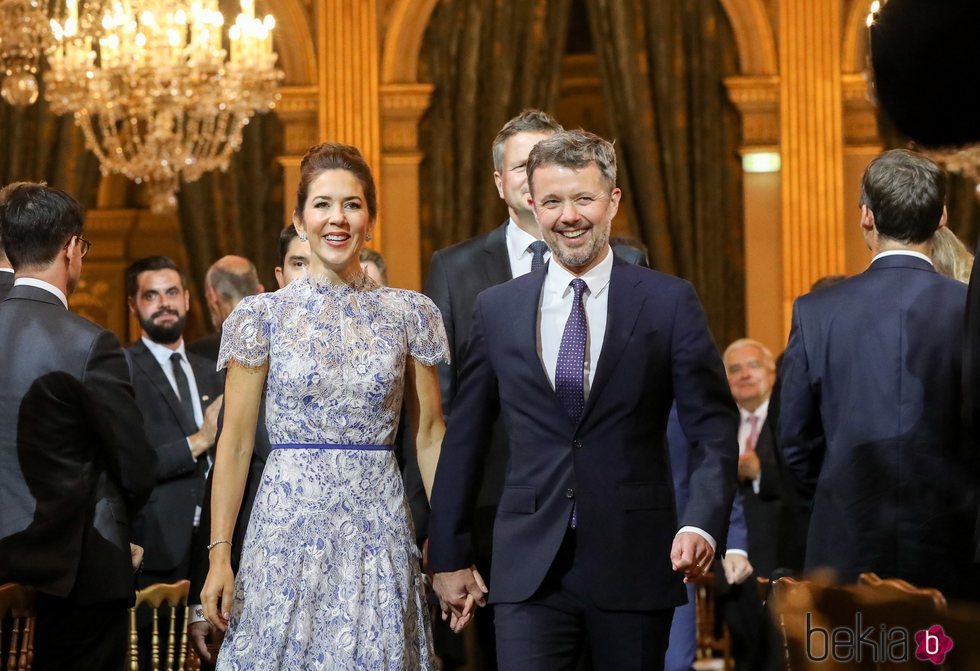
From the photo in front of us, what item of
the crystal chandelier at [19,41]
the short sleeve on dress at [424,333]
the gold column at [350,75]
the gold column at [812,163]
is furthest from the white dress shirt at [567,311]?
the gold column at [350,75]

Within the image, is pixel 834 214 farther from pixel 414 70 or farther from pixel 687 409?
pixel 687 409

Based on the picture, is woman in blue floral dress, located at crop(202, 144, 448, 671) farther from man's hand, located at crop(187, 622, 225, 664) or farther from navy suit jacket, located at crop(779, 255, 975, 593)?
navy suit jacket, located at crop(779, 255, 975, 593)

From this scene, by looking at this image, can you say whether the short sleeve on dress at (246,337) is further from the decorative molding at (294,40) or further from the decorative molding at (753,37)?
the decorative molding at (753,37)

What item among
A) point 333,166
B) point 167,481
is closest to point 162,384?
point 167,481

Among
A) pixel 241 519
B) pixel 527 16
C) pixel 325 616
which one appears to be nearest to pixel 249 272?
pixel 241 519

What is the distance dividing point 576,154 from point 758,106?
7440mm

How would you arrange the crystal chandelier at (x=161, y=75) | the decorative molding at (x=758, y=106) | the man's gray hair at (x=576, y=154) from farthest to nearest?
the decorative molding at (x=758, y=106)
the crystal chandelier at (x=161, y=75)
the man's gray hair at (x=576, y=154)

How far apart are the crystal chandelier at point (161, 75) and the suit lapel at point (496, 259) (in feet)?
16.0

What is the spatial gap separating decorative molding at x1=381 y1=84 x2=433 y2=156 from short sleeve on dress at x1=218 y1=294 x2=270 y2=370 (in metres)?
7.18

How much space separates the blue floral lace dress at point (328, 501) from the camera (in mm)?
3508

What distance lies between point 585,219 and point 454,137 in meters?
7.62

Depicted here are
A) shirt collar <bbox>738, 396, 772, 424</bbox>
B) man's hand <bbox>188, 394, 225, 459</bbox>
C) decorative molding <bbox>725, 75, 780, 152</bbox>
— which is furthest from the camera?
decorative molding <bbox>725, 75, 780, 152</bbox>

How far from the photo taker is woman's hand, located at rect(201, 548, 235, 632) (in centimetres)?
349

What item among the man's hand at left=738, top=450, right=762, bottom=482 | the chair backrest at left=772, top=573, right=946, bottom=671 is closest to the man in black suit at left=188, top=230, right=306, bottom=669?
the chair backrest at left=772, top=573, right=946, bottom=671
